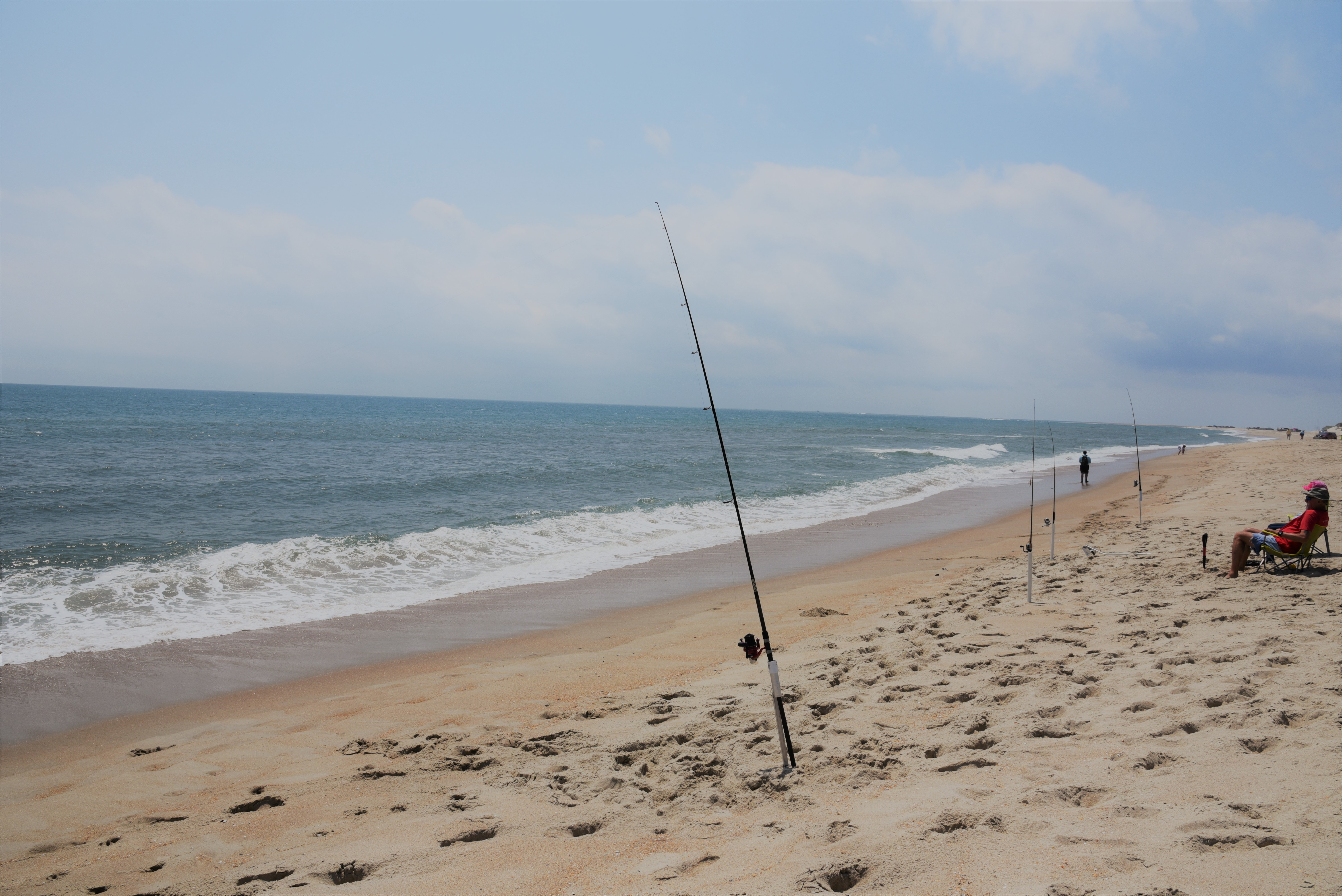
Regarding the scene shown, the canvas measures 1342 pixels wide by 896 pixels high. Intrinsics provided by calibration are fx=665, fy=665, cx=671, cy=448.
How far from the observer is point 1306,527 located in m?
6.85

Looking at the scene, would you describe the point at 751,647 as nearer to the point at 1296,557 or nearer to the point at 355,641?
the point at 355,641

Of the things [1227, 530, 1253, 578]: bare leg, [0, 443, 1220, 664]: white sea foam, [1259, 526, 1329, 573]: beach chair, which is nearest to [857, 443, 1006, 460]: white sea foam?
[0, 443, 1220, 664]: white sea foam

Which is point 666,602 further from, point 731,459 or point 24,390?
point 24,390

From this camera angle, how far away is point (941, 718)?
4383 mm

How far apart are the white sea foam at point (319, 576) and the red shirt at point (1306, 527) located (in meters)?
9.31

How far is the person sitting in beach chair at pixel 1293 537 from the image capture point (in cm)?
677

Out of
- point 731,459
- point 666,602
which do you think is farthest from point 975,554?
point 731,459

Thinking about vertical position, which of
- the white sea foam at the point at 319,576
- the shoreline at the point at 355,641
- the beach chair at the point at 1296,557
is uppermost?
the beach chair at the point at 1296,557

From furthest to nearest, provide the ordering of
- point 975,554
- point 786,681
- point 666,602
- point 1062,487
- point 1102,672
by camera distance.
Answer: point 1062,487 → point 975,554 → point 666,602 → point 786,681 → point 1102,672

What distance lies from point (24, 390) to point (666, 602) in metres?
A: 167

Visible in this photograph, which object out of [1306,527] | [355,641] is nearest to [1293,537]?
[1306,527]

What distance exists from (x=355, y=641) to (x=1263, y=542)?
10.4 m

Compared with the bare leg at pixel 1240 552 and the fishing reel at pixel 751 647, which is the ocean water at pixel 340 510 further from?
the bare leg at pixel 1240 552

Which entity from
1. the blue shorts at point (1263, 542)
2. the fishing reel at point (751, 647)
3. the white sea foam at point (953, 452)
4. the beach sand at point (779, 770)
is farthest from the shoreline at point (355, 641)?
the white sea foam at point (953, 452)
